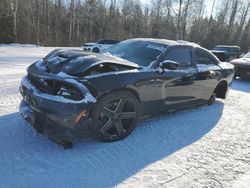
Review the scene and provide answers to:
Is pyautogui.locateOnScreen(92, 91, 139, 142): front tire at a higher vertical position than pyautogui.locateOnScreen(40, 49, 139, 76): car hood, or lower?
lower

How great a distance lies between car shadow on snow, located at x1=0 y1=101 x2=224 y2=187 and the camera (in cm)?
293

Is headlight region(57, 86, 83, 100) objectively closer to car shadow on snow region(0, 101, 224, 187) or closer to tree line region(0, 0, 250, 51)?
car shadow on snow region(0, 101, 224, 187)

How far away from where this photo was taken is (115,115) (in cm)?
381

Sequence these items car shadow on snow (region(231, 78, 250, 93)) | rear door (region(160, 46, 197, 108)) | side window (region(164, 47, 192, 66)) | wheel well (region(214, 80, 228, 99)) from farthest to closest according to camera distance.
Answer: car shadow on snow (region(231, 78, 250, 93)) < wheel well (region(214, 80, 228, 99)) < side window (region(164, 47, 192, 66)) < rear door (region(160, 46, 197, 108))

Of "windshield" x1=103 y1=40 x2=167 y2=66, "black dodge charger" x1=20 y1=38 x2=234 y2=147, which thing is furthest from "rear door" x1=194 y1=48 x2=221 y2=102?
"windshield" x1=103 y1=40 x2=167 y2=66

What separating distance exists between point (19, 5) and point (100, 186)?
32874 millimetres

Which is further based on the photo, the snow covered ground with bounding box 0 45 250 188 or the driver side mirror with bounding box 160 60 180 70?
the driver side mirror with bounding box 160 60 180 70

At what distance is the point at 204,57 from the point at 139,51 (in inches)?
67.9

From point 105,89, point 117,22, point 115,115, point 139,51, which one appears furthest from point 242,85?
point 117,22

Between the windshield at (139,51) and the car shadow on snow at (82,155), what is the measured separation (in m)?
1.14

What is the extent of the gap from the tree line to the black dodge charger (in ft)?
84.0

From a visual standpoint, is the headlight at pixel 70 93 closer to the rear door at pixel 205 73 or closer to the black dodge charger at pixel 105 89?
the black dodge charger at pixel 105 89

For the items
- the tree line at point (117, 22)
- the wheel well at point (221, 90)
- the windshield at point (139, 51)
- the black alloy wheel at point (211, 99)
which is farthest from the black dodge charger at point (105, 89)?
the tree line at point (117, 22)

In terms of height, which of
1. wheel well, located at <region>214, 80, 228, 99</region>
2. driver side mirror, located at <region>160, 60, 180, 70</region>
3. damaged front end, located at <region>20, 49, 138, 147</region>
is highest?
driver side mirror, located at <region>160, 60, 180, 70</region>
